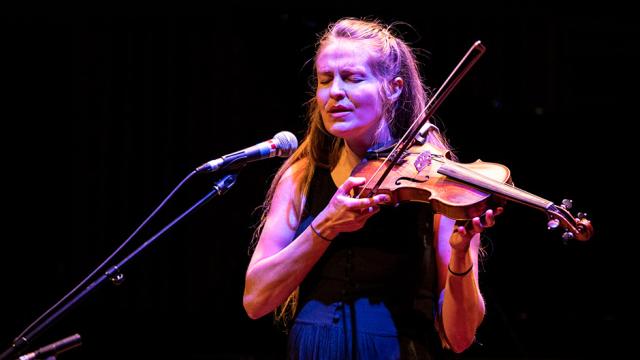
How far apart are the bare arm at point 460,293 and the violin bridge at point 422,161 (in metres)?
0.19

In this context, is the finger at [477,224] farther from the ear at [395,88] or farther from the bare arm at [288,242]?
the ear at [395,88]

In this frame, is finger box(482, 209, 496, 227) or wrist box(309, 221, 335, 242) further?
wrist box(309, 221, 335, 242)

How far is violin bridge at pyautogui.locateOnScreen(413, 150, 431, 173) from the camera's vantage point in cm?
180

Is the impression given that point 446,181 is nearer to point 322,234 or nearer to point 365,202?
point 365,202

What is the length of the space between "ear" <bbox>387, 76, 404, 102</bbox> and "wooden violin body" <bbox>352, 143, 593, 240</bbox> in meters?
0.21

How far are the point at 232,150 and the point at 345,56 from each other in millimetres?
2178

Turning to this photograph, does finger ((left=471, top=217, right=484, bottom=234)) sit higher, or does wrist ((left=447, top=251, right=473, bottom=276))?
finger ((left=471, top=217, right=484, bottom=234))

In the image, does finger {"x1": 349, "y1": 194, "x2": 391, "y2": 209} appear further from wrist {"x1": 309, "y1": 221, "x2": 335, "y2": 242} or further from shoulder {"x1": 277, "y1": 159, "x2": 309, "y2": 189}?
shoulder {"x1": 277, "y1": 159, "x2": 309, "y2": 189}

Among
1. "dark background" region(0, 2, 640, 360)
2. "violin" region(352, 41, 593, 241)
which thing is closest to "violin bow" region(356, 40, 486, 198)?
"violin" region(352, 41, 593, 241)

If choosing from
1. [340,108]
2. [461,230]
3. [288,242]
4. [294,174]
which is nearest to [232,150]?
[294,174]

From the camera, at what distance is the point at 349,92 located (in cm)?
191

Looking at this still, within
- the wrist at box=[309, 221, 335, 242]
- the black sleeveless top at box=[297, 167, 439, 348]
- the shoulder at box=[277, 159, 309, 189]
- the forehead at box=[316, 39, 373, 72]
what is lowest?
the black sleeveless top at box=[297, 167, 439, 348]

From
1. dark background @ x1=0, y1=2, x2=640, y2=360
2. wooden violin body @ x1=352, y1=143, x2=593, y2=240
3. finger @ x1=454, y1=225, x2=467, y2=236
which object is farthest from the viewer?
dark background @ x1=0, y1=2, x2=640, y2=360

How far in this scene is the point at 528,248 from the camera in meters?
4.02
